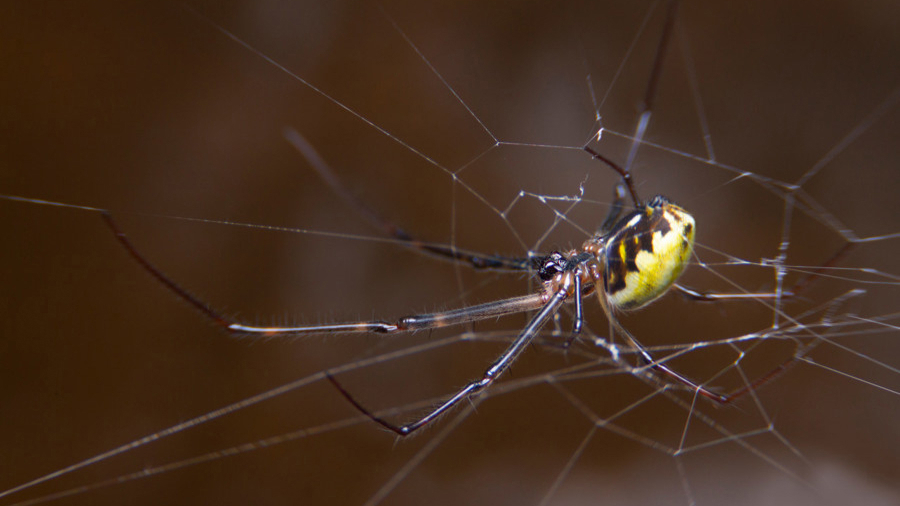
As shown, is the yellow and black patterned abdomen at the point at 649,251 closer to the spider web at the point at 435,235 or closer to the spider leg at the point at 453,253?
the spider leg at the point at 453,253

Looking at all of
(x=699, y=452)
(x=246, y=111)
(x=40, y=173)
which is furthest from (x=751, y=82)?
(x=40, y=173)

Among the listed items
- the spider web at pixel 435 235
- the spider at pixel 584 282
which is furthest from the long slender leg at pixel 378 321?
the spider web at pixel 435 235

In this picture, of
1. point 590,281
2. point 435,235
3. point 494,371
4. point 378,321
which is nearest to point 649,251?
point 590,281

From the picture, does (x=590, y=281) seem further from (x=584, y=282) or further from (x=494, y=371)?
(x=494, y=371)

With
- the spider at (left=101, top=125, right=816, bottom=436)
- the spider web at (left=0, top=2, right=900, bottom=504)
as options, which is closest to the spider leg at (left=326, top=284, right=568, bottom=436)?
the spider at (left=101, top=125, right=816, bottom=436)

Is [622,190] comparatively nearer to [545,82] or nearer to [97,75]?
[545,82]

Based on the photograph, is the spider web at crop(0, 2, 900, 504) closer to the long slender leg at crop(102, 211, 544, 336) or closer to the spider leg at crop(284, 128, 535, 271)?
the spider leg at crop(284, 128, 535, 271)
